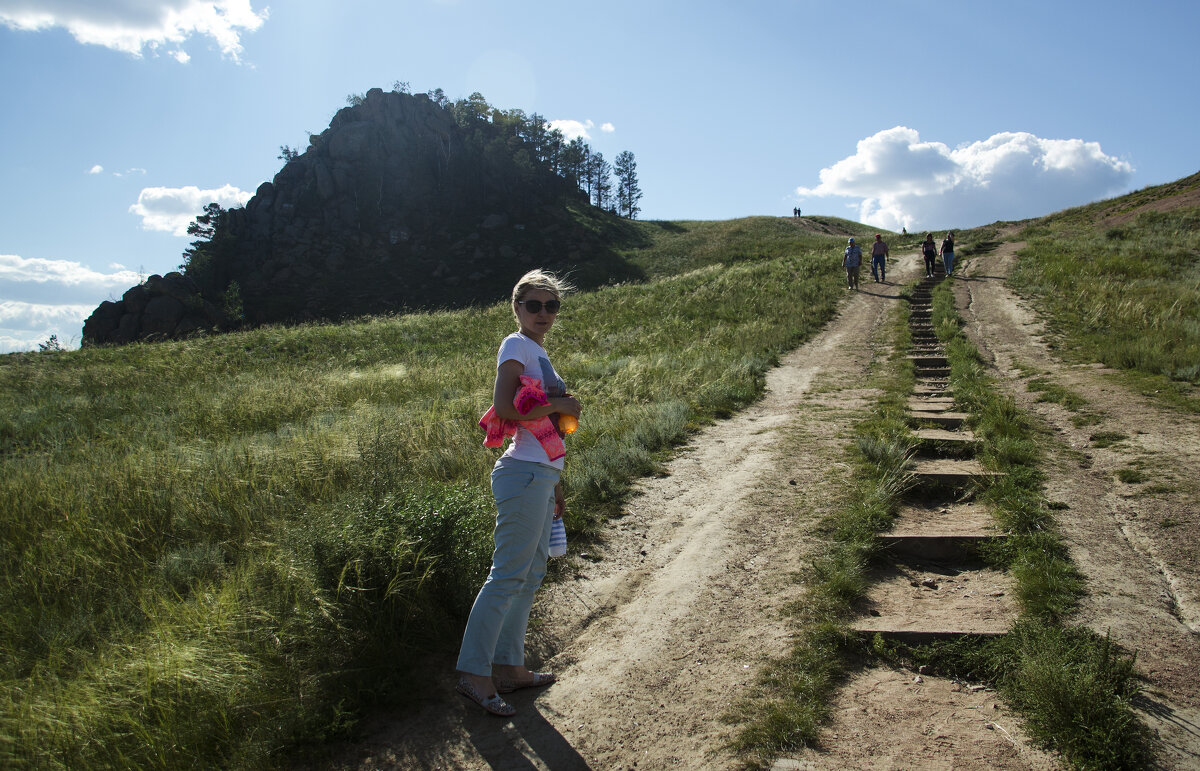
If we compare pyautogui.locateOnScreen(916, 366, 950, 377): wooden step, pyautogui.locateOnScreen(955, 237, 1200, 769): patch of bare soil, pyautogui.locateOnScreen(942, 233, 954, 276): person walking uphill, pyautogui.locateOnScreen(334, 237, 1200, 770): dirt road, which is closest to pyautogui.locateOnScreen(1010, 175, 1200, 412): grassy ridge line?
pyautogui.locateOnScreen(955, 237, 1200, 769): patch of bare soil

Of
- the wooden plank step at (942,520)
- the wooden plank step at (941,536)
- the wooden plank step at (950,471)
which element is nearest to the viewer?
the wooden plank step at (941,536)

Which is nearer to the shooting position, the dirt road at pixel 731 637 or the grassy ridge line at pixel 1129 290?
the dirt road at pixel 731 637

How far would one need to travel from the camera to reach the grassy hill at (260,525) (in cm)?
297

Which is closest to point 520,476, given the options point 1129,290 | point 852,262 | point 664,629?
point 664,629

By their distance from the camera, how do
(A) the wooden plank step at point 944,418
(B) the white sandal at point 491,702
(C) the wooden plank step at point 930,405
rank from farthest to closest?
(C) the wooden plank step at point 930,405 → (A) the wooden plank step at point 944,418 → (B) the white sandal at point 491,702

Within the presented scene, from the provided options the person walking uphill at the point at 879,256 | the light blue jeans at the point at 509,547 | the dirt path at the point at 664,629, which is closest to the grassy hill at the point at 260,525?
the dirt path at the point at 664,629

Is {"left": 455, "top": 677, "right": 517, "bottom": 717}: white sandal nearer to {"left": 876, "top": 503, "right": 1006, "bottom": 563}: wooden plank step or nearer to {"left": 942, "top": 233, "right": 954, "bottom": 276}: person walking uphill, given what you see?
{"left": 876, "top": 503, "right": 1006, "bottom": 563}: wooden plank step

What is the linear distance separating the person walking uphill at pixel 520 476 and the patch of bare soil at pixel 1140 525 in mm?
2936

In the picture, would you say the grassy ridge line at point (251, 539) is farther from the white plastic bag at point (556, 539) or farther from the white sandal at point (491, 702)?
the white plastic bag at point (556, 539)

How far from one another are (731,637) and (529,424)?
6.46ft

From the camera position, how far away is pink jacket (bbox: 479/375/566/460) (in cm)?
290

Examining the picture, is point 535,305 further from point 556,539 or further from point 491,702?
point 491,702

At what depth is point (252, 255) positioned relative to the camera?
206ft

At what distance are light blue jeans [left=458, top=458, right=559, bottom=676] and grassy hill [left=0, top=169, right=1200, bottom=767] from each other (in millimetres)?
656
